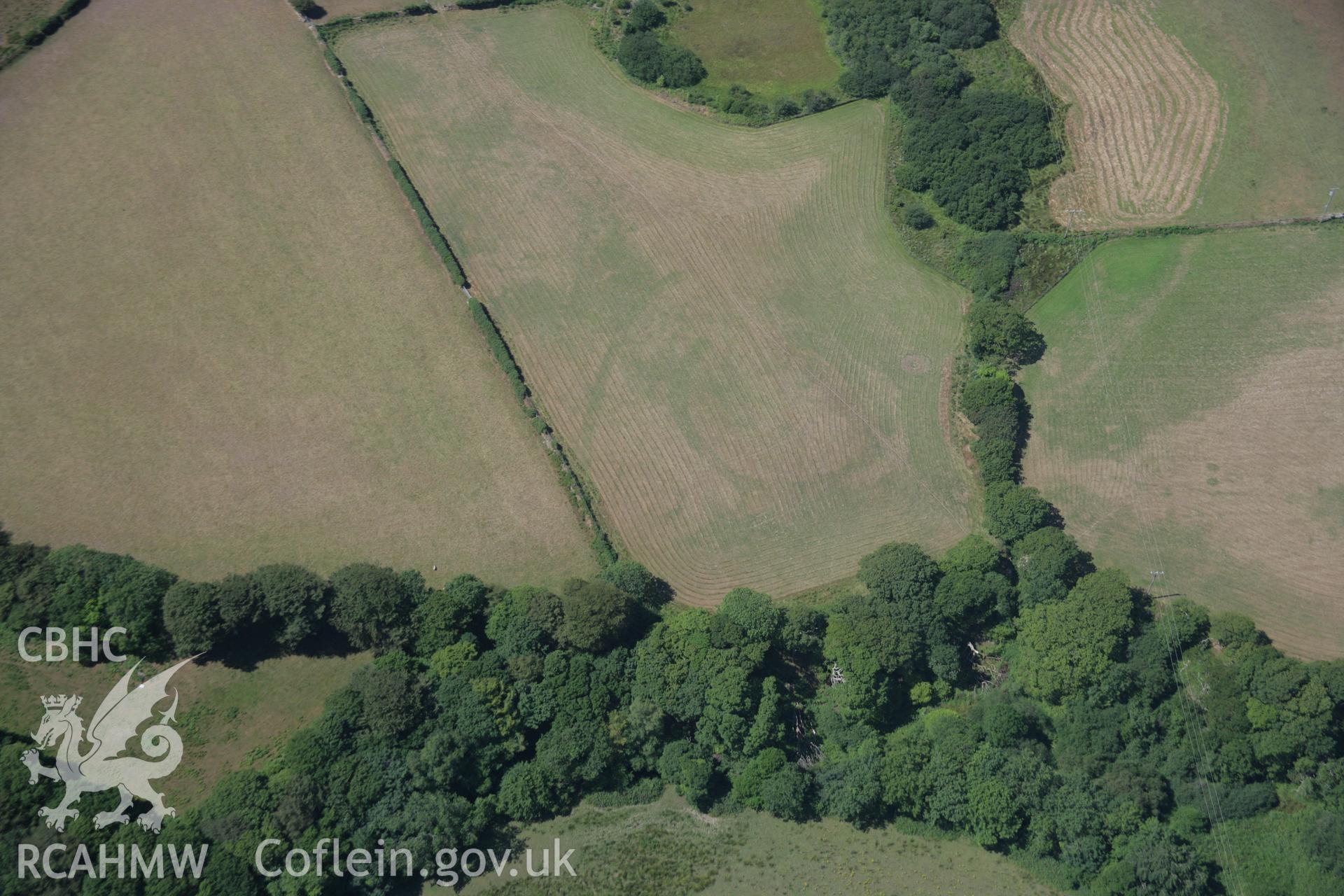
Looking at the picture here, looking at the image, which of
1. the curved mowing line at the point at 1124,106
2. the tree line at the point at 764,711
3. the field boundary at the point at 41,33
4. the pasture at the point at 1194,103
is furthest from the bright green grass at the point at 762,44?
the field boundary at the point at 41,33

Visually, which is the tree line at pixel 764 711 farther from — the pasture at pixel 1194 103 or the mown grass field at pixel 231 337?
the pasture at pixel 1194 103

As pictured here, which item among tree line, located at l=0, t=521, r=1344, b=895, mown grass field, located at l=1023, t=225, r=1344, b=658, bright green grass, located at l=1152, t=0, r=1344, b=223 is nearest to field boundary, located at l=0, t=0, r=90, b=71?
tree line, located at l=0, t=521, r=1344, b=895

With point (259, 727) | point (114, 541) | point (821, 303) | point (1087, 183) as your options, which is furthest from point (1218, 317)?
point (114, 541)

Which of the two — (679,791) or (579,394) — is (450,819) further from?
(579,394)

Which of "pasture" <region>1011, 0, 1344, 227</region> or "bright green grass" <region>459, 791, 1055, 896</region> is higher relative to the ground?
"pasture" <region>1011, 0, 1344, 227</region>

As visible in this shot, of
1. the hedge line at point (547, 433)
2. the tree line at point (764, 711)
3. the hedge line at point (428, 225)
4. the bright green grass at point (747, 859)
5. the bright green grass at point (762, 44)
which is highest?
the bright green grass at point (762, 44)

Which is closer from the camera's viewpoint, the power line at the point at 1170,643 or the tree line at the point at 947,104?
the power line at the point at 1170,643

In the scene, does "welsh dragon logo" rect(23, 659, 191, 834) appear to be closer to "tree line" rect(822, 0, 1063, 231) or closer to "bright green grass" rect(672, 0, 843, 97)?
"bright green grass" rect(672, 0, 843, 97)
